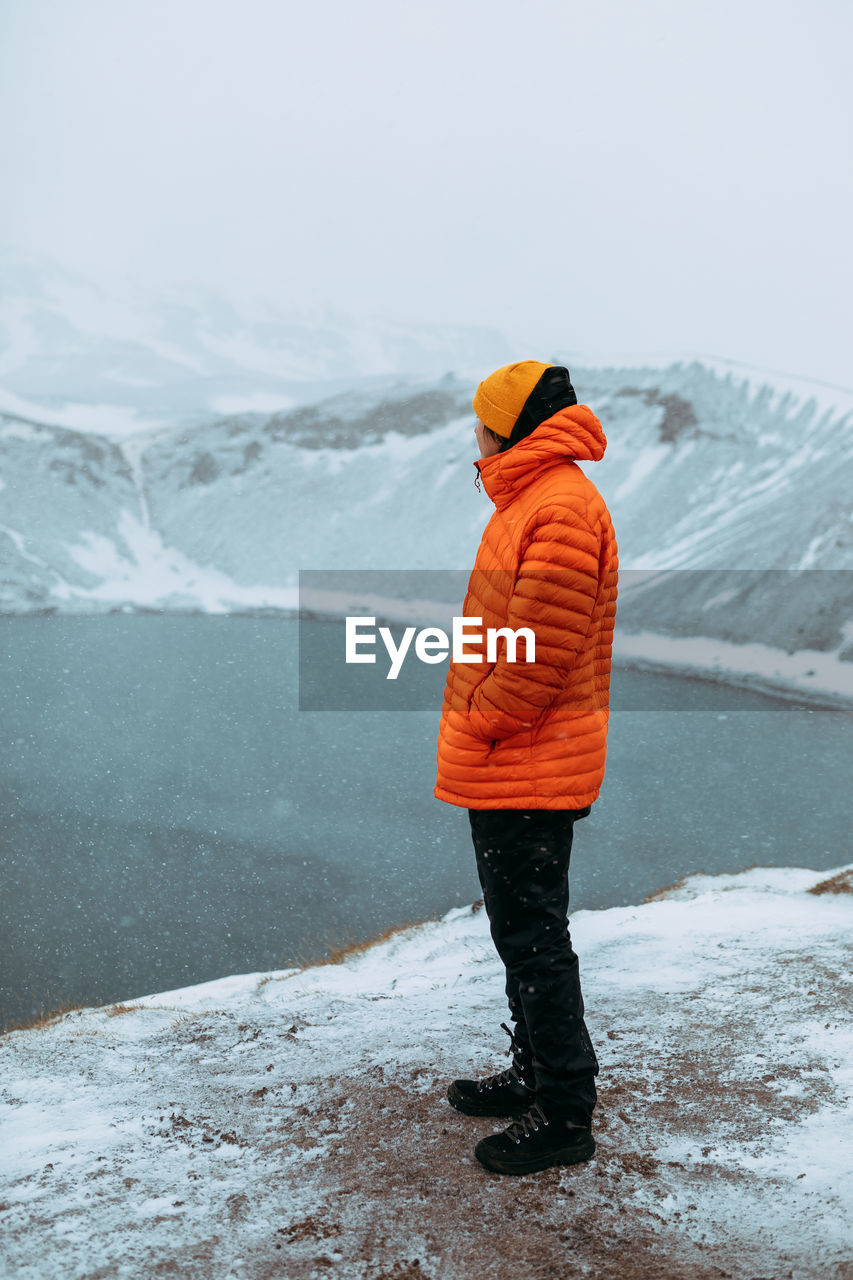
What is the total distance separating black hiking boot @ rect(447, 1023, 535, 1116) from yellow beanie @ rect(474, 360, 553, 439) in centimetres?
132

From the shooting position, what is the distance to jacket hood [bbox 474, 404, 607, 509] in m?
1.84

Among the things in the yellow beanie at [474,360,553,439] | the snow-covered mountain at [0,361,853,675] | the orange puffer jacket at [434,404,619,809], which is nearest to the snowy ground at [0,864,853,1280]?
the orange puffer jacket at [434,404,619,809]

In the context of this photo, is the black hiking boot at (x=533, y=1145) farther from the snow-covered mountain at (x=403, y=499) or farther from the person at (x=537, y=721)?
the snow-covered mountain at (x=403, y=499)

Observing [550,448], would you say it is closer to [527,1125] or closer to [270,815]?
[527,1125]

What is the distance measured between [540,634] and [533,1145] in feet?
3.47

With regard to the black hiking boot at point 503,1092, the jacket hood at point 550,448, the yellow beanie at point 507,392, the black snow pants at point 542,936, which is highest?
the yellow beanie at point 507,392

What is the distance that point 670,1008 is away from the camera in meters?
3.02

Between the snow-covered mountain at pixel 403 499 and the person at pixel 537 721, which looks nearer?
the person at pixel 537 721

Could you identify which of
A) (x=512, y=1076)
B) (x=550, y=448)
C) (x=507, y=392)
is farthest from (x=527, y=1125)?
(x=507, y=392)

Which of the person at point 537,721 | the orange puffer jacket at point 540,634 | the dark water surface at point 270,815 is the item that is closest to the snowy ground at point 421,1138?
the person at point 537,721

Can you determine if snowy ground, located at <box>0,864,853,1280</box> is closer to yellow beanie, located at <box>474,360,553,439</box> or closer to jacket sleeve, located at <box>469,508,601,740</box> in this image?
jacket sleeve, located at <box>469,508,601,740</box>

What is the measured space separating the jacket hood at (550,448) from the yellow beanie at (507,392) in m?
0.06

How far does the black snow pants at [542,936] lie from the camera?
6.12ft

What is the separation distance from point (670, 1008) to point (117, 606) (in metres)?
20.3
